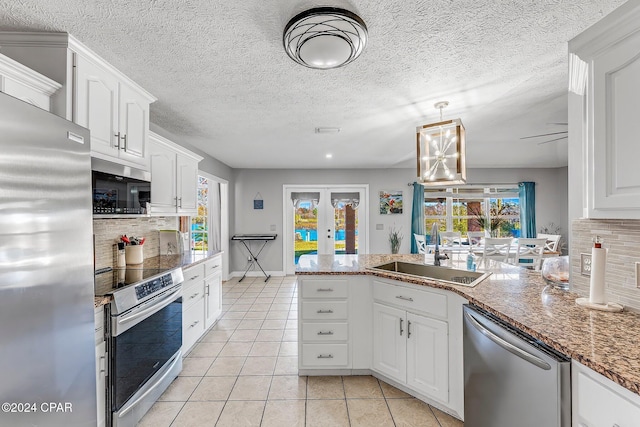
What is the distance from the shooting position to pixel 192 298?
278 cm

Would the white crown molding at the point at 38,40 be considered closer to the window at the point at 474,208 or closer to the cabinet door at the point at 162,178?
the cabinet door at the point at 162,178

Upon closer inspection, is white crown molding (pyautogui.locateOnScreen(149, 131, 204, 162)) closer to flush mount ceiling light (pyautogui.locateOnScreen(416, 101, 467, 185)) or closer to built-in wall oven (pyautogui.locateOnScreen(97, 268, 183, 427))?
built-in wall oven (pyautogui.locateOnScreen(97, 268, 183, 427))

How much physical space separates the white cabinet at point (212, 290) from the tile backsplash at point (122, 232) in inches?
26.3

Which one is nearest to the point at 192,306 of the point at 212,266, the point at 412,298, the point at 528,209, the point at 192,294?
the point at 192,294

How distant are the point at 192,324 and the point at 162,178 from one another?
4.79ft

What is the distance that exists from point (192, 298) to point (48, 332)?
1.71 meters

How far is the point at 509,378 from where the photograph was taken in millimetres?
1259

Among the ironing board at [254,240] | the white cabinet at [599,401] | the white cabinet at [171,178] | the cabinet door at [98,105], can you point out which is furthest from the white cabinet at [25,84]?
the ironing board at [254,240]

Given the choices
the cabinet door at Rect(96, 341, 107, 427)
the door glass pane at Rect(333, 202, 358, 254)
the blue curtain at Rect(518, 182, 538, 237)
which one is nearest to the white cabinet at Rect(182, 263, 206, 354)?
the cabinet door at Rect(96, 341, 107, 427)

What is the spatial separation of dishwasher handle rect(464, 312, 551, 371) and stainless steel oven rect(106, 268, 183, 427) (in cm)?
199

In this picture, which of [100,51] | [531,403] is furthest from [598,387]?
[100,51]

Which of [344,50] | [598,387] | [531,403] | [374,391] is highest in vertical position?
[344,50]

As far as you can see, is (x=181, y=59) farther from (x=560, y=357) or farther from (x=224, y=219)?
(x=224, y=219)

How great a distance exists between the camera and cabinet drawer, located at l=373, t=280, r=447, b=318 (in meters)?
1.93
